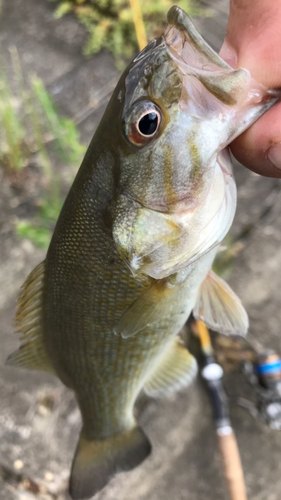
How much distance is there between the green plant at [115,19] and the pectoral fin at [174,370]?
2.47 metres

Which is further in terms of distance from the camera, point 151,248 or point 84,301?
point 84,301

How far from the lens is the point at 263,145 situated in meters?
0.78

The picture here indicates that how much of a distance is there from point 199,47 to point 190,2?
9.58 feet

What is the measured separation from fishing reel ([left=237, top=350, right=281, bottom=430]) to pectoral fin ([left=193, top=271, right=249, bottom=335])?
2.62 ft

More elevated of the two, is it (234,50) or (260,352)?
(234,50)

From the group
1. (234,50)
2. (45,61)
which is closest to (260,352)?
(234,50)

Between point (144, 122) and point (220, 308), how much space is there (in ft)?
2.01

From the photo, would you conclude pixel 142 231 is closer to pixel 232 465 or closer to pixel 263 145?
pixel 263 145

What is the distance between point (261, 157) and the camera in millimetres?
812

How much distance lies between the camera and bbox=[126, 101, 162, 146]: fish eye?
2.46 feet

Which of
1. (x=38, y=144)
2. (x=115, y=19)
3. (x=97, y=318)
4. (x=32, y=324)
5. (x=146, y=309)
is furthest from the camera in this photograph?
(x=115, y=19)

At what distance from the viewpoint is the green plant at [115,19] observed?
2.89 metres

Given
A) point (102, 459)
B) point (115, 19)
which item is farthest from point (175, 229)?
point (115, 19)

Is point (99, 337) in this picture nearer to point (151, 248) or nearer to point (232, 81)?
point (151, 248)
